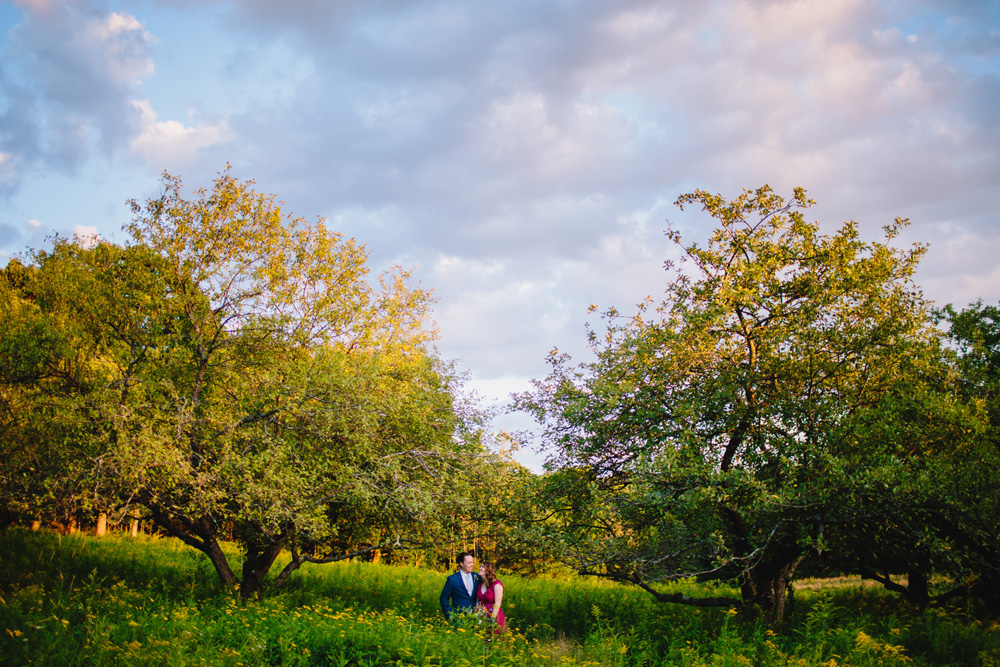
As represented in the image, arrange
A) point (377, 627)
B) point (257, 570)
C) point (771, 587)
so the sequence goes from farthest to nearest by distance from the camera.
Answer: point (257, 570) → point (771, 587) → point (377, 627)

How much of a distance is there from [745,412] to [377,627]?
712cm

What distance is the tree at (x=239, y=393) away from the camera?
11977mm

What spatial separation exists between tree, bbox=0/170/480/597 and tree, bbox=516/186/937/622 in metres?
3.65

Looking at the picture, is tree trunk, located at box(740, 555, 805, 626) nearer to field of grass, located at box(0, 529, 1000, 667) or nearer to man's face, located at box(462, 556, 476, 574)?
field of grass, located at box(0, 529, 1000, 667)

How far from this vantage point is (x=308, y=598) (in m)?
14.5

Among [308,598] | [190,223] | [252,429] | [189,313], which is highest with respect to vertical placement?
[190,223]

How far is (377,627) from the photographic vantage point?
9.38 meters

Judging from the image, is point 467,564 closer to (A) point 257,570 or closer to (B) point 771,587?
(A) point 257,570

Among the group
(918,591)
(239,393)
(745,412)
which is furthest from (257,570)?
(918,591)

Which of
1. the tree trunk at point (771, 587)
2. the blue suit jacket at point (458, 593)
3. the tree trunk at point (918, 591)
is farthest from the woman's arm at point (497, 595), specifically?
the tree trunk at point (918, 591)

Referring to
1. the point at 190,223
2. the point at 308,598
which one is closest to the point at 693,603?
the point at 308,598

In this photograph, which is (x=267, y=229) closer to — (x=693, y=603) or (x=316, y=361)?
(x=316, y=361)

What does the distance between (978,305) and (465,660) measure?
2065cm

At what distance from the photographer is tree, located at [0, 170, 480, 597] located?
11977 millimetres
